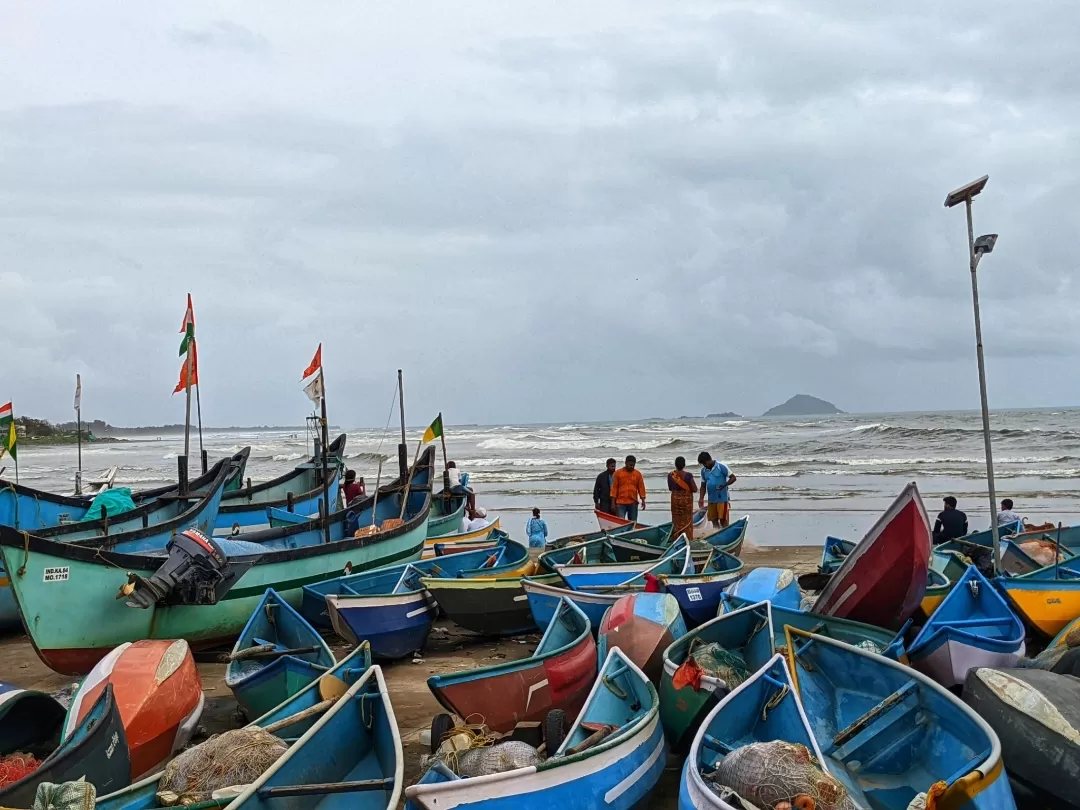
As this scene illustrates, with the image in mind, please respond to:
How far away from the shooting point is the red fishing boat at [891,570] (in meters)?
8.32

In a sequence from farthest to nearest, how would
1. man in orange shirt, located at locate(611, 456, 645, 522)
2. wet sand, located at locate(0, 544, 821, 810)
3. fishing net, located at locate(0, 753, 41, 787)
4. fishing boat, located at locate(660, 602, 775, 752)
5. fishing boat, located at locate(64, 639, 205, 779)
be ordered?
man in orange shirt, located at locate(611, 456, 645, 522) < wet sand, located at locate(0, 544, 821, 810) < fishing boat, located at locate(64, 639, 205, 779) < fishing boat, located at locate(660, 602, 775, 752) < fishing net, located at locate(0, 753, 41, 787)

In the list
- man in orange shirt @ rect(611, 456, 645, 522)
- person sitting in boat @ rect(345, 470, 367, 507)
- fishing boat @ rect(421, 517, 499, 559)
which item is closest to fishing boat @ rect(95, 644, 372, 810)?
fishing boat @ rect(421, 517, 499, 559)

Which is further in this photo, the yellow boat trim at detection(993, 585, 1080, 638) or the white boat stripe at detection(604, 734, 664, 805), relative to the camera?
the yellow boat trim at detection(993, 585, 1080, 638)

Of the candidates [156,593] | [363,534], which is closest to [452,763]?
[156,593]

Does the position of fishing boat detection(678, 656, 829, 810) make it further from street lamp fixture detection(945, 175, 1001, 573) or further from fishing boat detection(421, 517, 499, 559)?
fishing boat detection(421, 517, 499, 559)

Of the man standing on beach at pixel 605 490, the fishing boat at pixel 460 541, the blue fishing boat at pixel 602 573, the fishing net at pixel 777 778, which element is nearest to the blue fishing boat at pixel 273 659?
the blue fishing boat at pixel 602 573

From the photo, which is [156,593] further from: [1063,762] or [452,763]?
[1063,762]

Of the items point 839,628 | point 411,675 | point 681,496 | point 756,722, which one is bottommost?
point 411,675

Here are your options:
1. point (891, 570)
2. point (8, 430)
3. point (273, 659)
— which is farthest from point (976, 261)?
point (8, 430)

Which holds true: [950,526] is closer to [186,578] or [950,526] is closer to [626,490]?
[626,490]

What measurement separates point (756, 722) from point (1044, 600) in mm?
4335

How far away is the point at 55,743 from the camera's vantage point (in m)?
6.51

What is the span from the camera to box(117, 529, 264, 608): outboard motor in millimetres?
9109

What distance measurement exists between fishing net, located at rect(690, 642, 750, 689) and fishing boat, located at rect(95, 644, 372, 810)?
274cm
